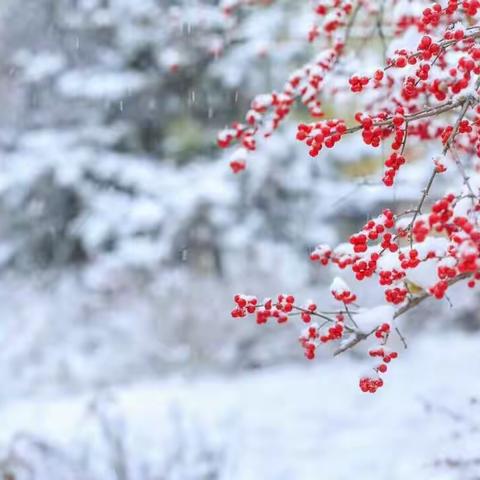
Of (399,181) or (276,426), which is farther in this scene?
(276,426)

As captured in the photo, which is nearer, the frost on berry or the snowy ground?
the frost on berry

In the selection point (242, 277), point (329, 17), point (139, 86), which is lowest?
point (329, 17)

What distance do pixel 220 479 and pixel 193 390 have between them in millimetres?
2949

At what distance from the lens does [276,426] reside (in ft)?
20.5

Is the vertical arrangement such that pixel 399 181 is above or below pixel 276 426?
above

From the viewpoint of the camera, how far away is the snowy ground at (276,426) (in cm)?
443

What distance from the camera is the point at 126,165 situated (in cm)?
885

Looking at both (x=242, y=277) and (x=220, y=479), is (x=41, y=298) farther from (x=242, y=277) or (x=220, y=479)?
(x=220, y=479)

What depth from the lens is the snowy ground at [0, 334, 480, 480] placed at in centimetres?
443

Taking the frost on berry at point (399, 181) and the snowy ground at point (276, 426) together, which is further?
the snowy ground at point (276, 426)

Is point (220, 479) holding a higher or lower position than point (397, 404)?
lower

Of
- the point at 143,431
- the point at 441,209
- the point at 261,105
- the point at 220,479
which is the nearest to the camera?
the point at 441,209

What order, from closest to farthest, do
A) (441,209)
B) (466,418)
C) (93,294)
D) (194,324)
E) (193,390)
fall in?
(441,209)
(466,418)
(193,390)
(194,324)
(93,294)

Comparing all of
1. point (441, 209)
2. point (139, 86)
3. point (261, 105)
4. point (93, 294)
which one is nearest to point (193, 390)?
point (93, 294)
